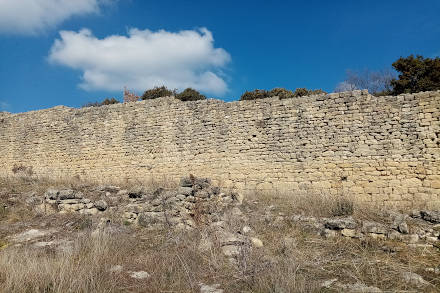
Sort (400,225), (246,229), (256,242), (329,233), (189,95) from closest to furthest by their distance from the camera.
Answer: (256,242)
(400,225)
(329,233)
(246,229)
(189,95)

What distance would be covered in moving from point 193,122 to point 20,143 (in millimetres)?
9678

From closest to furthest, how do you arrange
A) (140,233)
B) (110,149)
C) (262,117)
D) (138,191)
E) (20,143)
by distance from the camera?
(140,233) → (138,191) → (262,117) → (110,149) → (20,143)

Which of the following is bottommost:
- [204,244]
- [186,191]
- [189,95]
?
[204,244]

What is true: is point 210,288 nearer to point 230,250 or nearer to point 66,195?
point 230,250

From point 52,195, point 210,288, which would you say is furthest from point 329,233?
point 52,195

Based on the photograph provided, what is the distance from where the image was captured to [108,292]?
3.56m

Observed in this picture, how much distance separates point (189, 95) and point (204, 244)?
66.0 ft

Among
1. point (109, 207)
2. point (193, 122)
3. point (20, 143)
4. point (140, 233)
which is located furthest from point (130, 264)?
point (20, 143)

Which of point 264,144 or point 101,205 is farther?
point 264,144

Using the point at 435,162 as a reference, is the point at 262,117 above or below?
above

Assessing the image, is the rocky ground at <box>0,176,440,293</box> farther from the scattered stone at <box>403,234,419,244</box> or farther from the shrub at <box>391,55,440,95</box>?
the shrub at <box>391,55,440,95</box>

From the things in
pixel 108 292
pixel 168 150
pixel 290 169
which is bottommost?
pixel 108 292

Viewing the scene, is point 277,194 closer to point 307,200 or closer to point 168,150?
point 307,200

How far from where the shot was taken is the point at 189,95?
24.4 m
